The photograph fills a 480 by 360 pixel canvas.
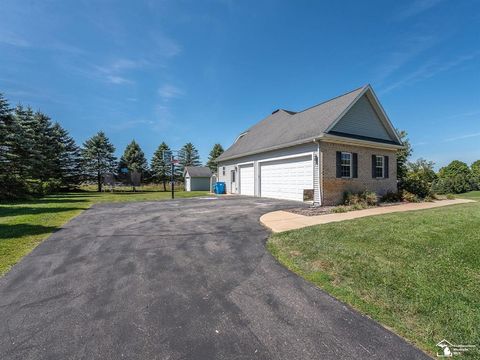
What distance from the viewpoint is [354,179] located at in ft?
44.8

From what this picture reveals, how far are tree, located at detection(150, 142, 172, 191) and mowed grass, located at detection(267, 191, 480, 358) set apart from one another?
43.9 meters

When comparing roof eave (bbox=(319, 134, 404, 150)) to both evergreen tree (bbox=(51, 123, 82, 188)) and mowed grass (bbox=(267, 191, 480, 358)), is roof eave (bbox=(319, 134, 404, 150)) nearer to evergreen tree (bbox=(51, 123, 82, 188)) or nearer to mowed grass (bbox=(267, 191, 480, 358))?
mowed grass (bbox=(267, 191, 480, 358))

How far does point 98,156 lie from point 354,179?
37.7 m

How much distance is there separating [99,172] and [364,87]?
124 ft

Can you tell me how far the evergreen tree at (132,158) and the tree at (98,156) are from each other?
4.06 meters

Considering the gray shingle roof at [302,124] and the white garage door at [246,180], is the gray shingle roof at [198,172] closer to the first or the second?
the gray shingle roof at [302,124]

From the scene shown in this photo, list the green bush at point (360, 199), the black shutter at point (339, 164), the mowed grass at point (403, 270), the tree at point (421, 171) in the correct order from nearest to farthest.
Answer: the mowed grass at point (403, 270), the green bush at point (360, 199), the black shutter at point (339, 164), the tree at point (421, 171)

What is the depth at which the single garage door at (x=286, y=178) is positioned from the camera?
518 inches

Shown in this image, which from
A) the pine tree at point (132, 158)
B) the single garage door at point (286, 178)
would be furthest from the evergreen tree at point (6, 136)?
the pine tree at point (132, 158)

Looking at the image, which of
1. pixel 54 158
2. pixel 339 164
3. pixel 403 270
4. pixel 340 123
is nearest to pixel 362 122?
pixel 340 123

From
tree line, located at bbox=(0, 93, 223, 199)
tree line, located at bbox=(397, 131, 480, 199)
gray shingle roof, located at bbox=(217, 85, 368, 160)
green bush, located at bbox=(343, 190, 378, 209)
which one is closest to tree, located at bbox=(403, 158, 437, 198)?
tree line, located at bbox=(397, 131, 480, 199)

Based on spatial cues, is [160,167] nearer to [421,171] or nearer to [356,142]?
[356,142]

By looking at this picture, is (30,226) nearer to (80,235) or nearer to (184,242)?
(80,235)

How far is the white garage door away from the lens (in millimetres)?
18439
